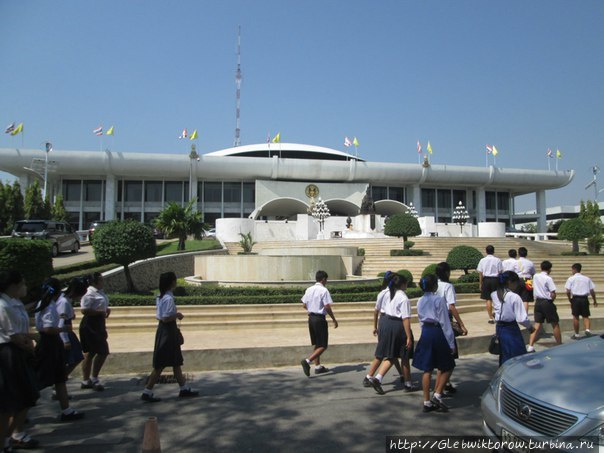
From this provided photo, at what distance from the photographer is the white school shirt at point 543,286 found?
785 cm

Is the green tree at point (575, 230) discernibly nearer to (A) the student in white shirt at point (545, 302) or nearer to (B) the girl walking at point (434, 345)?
(A) the student in white shirt at point (545, 302)

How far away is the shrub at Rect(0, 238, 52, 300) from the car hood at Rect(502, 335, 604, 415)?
9.54 m

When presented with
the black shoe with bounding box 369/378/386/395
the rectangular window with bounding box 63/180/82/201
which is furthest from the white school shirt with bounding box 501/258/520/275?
the rectangular window with bounding box 63/180/82/201

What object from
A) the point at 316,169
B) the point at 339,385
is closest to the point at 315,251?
the point at 339,385

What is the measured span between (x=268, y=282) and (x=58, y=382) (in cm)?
939

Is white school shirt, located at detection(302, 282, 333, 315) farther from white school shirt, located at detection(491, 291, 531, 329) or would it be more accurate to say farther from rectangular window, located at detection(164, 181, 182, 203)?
rectangular window, located at detection(164, 181, 182, 203)

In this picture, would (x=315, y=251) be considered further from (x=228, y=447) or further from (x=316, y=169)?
(x=316, y=169)

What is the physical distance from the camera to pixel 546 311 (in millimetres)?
7840

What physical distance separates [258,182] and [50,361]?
45.4m

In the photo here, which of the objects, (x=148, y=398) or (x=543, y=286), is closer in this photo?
(x=148, y=398)

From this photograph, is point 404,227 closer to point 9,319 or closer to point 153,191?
point 9,319

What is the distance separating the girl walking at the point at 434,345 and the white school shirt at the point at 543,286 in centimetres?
365

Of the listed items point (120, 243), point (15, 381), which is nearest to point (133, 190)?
point (120, 243)

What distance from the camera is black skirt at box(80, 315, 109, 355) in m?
5.88
